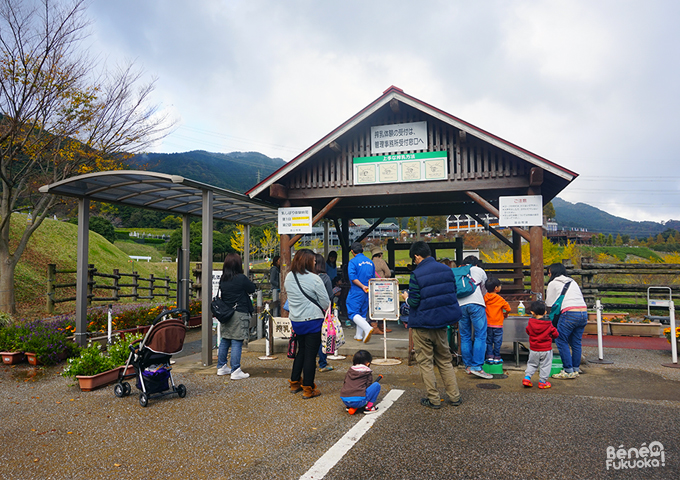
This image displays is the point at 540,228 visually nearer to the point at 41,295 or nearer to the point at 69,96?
the point at 69,96

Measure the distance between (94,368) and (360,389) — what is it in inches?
157

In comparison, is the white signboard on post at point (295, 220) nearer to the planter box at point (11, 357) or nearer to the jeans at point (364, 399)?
the jeans at point (364, 399)

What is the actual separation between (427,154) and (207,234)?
469cm

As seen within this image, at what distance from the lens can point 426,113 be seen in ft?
27.8

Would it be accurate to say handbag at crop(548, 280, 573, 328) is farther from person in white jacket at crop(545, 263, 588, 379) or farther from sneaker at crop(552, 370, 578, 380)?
sneaker at crop(552, 370, 578, 380)

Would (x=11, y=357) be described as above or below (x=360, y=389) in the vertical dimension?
below

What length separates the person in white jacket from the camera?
230 inches

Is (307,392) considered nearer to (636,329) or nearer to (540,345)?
(540,345)

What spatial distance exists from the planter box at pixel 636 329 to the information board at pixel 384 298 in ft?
21.3

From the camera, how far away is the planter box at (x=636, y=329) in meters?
9.80

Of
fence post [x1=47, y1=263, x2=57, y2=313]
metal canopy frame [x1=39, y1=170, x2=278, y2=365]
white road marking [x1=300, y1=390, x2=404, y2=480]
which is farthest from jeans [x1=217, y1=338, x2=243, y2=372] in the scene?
fence post [x1=47, y1=263, x2=57, y2=313]

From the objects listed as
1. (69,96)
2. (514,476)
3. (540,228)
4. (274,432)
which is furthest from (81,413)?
(69,96)

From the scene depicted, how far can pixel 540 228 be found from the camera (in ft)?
26.0

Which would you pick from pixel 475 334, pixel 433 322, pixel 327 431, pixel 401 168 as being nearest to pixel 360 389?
pixel 327 431
